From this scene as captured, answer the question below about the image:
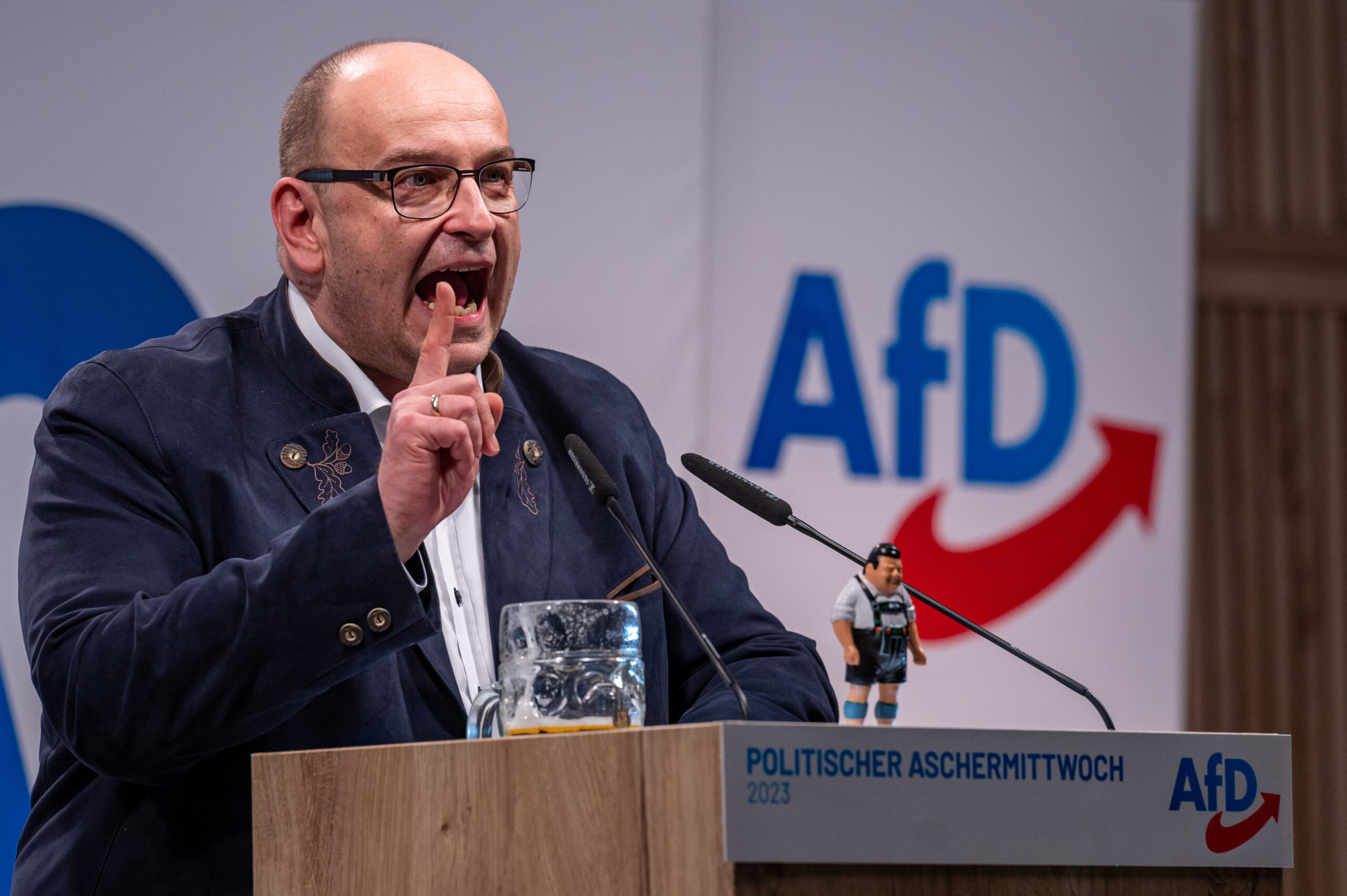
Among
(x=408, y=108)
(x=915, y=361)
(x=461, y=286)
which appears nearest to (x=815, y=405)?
(x=915, y=361)

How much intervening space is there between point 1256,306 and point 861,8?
1793 millimetres

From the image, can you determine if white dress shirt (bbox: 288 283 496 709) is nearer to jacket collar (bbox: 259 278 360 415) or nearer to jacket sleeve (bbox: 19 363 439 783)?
jacket collar (bbox: 259 278 360 415)

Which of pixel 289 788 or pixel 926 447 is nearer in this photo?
pixel 289 788

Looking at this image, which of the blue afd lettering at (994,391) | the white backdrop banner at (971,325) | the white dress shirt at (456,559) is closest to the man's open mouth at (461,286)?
the white dress shirt at (456,559)

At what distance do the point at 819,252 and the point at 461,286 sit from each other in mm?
1592

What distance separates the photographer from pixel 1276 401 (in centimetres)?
425

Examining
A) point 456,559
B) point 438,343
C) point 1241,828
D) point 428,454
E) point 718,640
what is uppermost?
point 438,343

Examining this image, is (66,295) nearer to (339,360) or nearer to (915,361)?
(339,360)

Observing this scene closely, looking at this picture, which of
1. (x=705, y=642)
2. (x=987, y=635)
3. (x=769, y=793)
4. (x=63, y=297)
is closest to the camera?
(x=769, y=793)

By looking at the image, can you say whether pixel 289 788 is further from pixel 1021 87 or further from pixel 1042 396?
pixel 1021 87

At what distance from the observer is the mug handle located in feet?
4.53

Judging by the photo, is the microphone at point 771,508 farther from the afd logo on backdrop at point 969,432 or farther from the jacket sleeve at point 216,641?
the afd logo on backdrop at point 969,432

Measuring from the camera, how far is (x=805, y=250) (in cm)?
326

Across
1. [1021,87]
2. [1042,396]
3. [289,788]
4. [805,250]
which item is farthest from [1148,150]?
[289,788]
